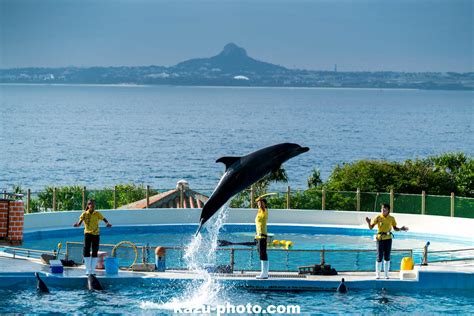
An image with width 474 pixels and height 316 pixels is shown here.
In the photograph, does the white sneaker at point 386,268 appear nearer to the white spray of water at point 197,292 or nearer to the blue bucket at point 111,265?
the white spray of water at point 197,292

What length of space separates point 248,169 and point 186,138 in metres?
108

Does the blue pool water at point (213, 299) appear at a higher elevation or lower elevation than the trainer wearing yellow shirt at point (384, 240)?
lower

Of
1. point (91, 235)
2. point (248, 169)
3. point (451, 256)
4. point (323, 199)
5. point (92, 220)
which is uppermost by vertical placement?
point (248, 169)

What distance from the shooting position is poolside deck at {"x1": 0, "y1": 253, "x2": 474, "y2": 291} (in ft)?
64.1

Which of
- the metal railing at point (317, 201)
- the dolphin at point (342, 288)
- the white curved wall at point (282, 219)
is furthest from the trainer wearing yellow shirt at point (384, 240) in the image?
the metal railing at point (317, 201)

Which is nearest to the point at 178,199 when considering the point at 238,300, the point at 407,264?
the point at 407,264

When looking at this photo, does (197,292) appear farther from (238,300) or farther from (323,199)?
(323,199)

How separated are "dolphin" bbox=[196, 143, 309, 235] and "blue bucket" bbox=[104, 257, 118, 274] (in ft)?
14.8

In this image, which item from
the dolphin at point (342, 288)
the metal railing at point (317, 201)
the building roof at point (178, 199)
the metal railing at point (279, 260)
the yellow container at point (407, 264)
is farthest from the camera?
the building roof at point (178, 199)

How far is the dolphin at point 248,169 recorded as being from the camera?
1570 centimetres

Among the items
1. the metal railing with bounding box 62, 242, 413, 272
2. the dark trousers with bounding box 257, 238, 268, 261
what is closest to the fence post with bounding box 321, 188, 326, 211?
the metal railing with bounding box 62, 242, 413, 272

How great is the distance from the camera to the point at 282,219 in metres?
29.8

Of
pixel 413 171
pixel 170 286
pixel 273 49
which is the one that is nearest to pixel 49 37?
pixel 273 49

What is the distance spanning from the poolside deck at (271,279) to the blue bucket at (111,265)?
146 millimetres
